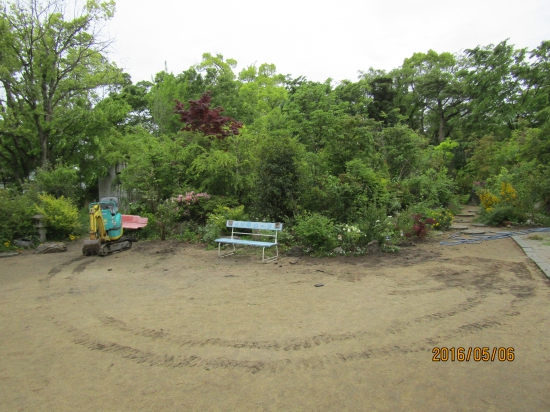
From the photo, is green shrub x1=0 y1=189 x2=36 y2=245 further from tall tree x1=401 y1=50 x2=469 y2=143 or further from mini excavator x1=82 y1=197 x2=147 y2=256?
tall tree x1=401 y1=50 x2=469 y2=143

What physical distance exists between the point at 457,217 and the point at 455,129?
2002 centimetres

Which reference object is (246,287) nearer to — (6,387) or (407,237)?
(6,387)

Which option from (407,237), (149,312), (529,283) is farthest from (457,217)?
(149,312)

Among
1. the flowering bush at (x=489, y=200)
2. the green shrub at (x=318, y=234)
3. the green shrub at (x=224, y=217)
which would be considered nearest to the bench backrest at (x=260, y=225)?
the green shrub at (x=318, y=234)

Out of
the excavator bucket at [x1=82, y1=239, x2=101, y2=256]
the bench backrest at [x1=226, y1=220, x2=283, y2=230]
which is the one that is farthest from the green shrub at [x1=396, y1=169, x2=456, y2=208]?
the excavator bucket at [x1=82, y1=239, x2=101, y2=256]

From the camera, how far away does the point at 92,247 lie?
8641 millimetres

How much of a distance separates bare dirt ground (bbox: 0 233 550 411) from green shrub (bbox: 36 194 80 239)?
3.81 meters

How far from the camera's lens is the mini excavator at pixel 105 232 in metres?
8.66

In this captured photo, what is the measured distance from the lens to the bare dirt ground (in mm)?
2766

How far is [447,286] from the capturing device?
5.46 m

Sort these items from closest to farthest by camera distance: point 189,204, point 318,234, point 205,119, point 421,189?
point 318,234
point 189,204
point 205,119
point 421,189

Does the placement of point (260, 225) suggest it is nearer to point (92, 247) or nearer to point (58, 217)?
point (92, 247)
